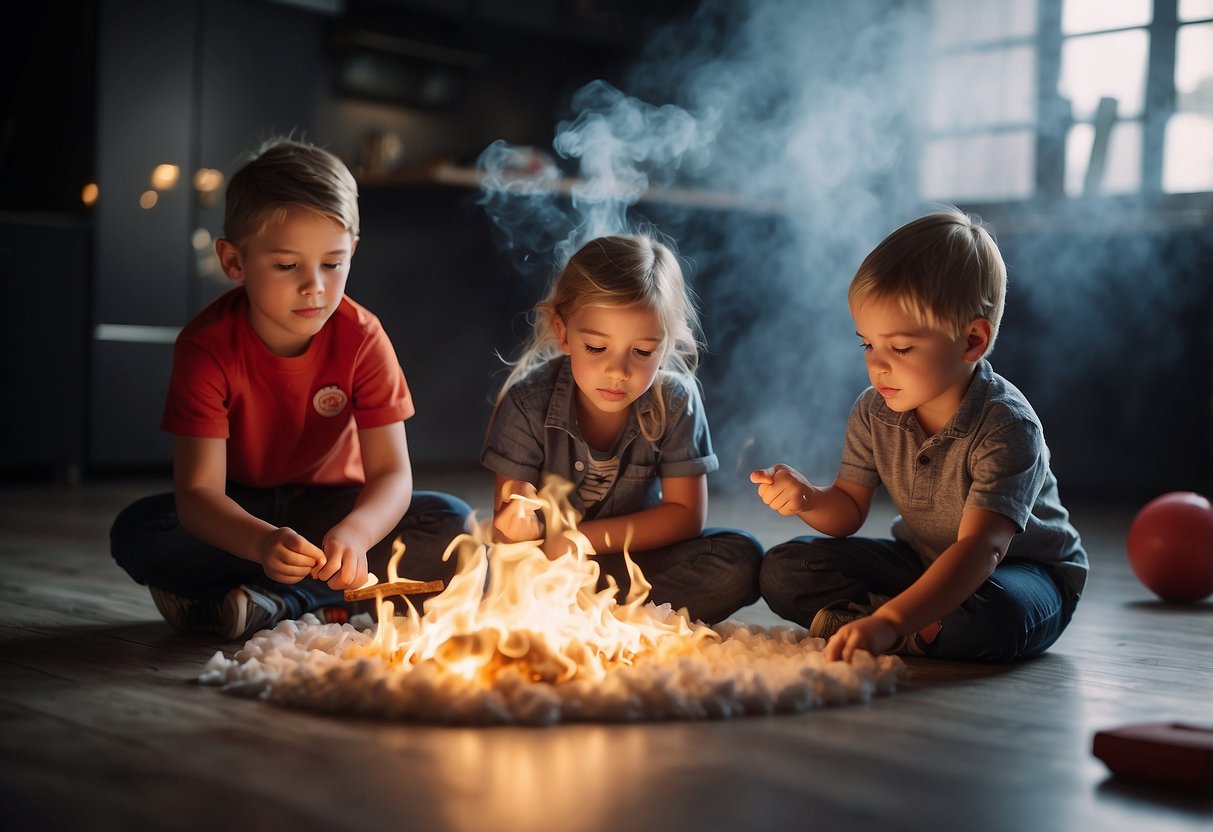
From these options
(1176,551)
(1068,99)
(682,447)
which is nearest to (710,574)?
(682,447)

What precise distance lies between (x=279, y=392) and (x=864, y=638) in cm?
83

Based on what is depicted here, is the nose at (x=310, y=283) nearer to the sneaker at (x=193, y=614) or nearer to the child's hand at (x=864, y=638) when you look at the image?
the sneaker at (x=193, y=614)

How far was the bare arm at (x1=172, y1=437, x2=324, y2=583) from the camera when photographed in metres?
1.37

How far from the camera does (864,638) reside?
1.31 m

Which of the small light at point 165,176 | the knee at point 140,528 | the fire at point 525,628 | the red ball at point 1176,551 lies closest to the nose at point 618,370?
the fire at point 525,628

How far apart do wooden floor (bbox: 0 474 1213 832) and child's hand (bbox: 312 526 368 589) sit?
6.6 inches

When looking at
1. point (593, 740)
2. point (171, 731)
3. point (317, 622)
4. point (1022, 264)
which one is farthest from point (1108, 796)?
point (1022, 264)

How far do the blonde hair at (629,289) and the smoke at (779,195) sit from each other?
2267 mm

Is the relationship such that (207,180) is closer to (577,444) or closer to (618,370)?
(577,444)

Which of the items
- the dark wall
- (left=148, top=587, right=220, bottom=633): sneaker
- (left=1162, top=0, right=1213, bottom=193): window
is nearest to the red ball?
(left=148, top=587, right=220, bottom=633): sneaker

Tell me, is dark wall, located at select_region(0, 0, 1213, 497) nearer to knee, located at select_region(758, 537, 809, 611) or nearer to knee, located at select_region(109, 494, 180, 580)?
knee, located at select_region(109, 494, 180, 580)

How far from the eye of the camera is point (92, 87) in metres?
3.80

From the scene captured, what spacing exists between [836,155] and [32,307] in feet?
8.65

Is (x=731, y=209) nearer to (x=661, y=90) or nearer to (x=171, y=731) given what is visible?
(x=661, y=90)
